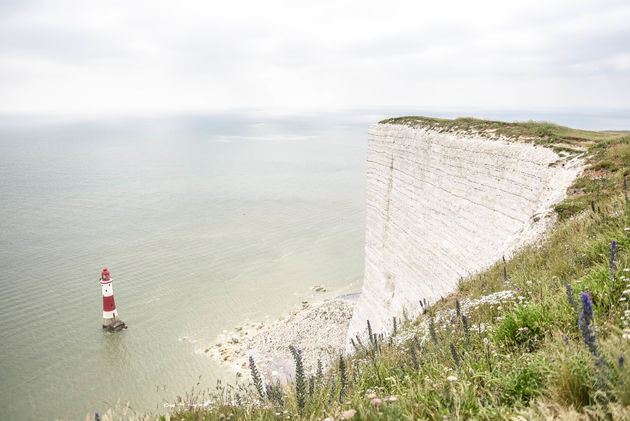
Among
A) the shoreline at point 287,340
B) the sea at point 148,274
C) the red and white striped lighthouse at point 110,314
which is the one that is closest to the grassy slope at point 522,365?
the sea at point 148,274

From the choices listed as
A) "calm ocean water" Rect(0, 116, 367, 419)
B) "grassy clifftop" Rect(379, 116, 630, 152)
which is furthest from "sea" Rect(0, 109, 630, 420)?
"grassy clifftop" Rect(379, 116, 630, 152)

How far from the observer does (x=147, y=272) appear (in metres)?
34.2

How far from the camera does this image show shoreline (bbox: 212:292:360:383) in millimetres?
22100

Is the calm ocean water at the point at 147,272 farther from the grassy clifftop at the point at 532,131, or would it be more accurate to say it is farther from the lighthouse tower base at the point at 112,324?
the grassy clifftop at the point at 532,131

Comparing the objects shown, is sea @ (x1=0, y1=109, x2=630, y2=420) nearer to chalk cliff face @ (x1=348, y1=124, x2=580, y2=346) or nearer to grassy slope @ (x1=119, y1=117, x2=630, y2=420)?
grassy slope @ (x1=119, y1=117, x2=630, y2=420)

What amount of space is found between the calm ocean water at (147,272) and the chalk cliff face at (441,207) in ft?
33.5

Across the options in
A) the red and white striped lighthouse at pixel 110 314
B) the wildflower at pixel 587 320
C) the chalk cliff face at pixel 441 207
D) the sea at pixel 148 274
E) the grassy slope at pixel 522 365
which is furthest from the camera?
the red and white striped lighthouse at pixel 110 314

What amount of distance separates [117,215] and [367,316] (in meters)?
40.6

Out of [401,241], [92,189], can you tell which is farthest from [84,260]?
[92,189]

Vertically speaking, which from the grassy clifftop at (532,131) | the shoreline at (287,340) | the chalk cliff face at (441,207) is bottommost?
the shoreline at (287,340)

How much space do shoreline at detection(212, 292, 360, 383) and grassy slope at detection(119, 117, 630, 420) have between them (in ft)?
52.3

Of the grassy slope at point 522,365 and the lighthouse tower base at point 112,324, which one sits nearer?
the grassy slope at point 522,365

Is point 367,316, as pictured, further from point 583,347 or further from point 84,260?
point 84,260

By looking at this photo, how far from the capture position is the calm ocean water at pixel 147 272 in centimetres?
2200
